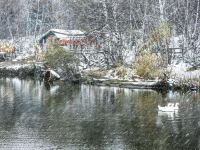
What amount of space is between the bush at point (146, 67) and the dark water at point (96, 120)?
6.25 meters

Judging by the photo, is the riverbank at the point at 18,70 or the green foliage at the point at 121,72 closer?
the green foliage at the point at 121,72

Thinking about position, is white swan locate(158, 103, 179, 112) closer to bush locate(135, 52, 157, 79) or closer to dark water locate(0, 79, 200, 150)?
dark water locate(0, 79, 200, 150)

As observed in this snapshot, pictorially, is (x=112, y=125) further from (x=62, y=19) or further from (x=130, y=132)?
(x=62, y=19)

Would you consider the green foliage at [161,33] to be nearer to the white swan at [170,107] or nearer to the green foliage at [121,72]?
the green foliage at [121,72]

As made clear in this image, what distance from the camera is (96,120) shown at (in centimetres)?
5175

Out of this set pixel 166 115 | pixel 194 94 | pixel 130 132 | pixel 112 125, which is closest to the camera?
pixel 130 132

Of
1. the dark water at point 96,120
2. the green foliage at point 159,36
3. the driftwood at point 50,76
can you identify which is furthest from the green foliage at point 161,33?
the driftwood at point 50,76

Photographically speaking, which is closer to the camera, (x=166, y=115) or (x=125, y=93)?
(x=166, y=115)

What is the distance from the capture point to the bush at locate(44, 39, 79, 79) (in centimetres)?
8825

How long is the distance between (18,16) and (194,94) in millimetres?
85780

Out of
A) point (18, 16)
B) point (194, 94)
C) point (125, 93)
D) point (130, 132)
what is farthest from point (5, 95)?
point (18, 16)

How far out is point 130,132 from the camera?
1797 inches

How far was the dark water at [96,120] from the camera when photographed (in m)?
42.0

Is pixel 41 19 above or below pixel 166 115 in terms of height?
above
